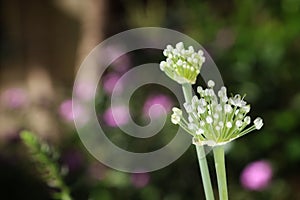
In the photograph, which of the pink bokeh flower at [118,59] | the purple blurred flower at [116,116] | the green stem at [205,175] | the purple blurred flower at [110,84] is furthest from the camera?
the pink bokeh flower at [118,59]

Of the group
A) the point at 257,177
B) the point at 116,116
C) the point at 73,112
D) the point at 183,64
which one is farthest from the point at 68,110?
the point at 183,64

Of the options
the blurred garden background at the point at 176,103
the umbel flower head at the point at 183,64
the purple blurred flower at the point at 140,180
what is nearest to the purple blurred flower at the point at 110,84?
the blurred garden background at the point at 176,103

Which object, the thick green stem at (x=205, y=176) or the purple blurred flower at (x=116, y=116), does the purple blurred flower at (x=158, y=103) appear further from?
the thick green stem at (x=205, y=176)

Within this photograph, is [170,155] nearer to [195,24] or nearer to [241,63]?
[241,63]

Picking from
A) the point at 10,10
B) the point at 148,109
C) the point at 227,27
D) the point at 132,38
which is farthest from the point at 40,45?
the point at 148,109

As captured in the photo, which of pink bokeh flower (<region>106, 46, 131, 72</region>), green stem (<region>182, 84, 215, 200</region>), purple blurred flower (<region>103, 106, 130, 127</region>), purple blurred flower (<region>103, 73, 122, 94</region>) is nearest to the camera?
green stem (<region>182, 84, 215, 200</region>)

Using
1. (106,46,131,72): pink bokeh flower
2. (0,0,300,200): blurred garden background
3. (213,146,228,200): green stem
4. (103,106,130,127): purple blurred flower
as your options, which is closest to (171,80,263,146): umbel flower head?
(213,146,228,200): green stem

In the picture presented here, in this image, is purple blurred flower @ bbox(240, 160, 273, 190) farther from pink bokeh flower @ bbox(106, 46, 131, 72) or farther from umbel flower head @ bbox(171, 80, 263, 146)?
umbel flower head @ bbox(171, 80, 263, 146)

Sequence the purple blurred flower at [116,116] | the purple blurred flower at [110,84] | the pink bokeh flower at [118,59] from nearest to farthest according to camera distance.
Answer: the purple blurred flower at [116,116], the purple blurred flower at [110,84], the pink bokeh flower at [118,59]
